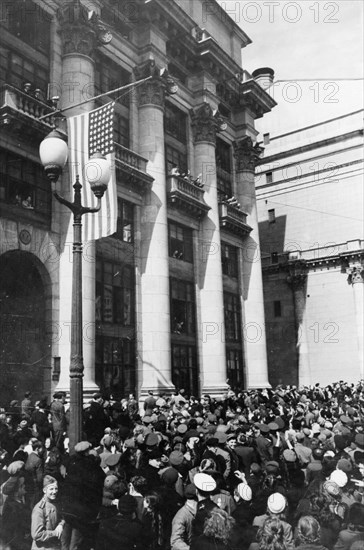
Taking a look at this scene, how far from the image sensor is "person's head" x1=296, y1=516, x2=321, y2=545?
507cm

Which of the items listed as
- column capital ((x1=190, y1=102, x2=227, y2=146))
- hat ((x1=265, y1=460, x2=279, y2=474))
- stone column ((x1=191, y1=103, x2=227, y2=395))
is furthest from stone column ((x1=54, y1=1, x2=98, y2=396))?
hat ((x1=265, y1=460, x2=279, y2=474))

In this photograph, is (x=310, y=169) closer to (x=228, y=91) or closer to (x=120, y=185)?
(x=228, y=91)

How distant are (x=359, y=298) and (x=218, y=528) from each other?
4440cm

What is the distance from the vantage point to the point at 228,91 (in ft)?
123

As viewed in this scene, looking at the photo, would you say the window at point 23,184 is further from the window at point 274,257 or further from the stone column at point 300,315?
the window at point 274,257

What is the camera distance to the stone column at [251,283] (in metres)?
36.0

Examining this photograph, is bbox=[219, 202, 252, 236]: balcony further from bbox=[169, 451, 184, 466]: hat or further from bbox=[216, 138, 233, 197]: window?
bbox=[169, 451, 184, 466]: hat

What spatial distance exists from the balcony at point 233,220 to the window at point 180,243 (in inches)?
132

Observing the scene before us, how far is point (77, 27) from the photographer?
77.9 ft

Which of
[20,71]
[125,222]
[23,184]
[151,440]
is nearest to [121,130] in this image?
[125,222]

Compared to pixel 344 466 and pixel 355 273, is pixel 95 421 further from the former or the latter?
pixel 355 273

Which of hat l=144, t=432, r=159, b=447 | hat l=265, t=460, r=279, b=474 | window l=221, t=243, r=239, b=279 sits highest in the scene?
window l=221, t=243, r=239, b=279

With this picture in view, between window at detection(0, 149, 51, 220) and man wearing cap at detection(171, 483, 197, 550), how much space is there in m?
16.5

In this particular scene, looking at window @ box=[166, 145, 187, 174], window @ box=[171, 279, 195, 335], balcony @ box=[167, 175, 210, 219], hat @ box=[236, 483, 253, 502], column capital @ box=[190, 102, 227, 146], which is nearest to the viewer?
hat @ box=[236, 483, 253, 502]
